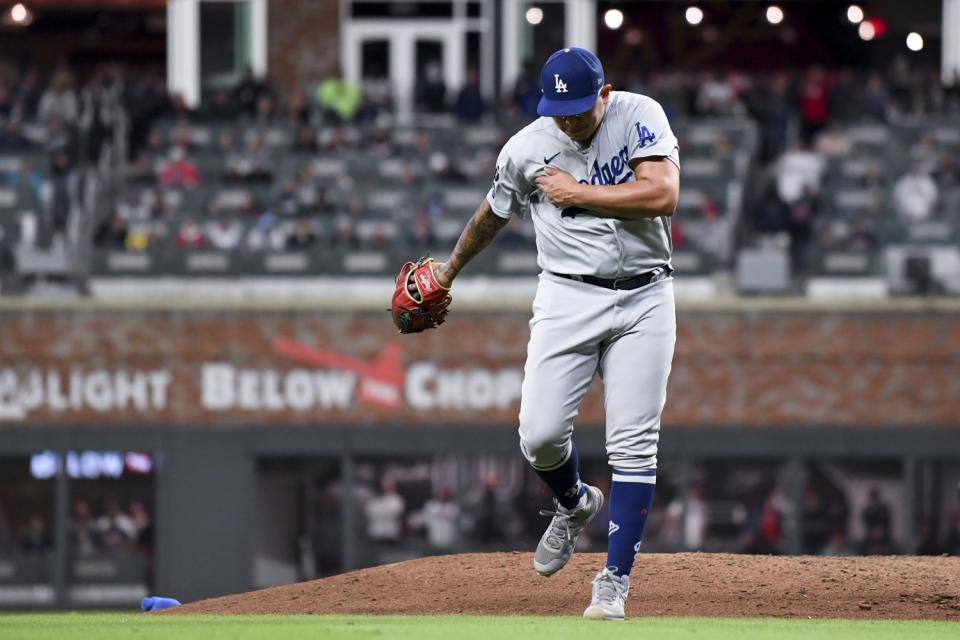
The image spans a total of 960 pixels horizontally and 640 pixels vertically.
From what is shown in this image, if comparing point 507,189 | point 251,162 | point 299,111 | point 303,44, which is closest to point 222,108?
point 299,111

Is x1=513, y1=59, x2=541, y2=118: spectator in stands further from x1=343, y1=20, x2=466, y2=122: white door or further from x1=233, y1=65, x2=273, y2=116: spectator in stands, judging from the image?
x1=233, y1=65, x2=273, y2=116: spectator in stands

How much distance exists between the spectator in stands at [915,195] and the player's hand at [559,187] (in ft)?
43.4

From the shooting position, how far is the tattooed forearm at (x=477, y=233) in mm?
6664

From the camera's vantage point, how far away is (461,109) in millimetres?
21219

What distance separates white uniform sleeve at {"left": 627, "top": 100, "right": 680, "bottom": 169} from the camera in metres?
6.34

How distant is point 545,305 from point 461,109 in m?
14.8

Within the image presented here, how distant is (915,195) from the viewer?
19.1m

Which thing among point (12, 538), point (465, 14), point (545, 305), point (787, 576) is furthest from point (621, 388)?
point (465, 14)

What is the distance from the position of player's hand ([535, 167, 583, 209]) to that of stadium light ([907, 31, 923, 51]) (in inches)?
778

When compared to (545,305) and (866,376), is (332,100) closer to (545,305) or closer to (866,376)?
(866,376)

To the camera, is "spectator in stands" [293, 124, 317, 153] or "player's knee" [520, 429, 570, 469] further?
"spectator in stands" [293, 124, 317, 153]

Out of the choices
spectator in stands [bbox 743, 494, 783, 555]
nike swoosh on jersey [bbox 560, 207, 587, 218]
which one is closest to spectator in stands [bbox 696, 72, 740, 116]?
spectator in stands [bbox 743, 494, 783, 555]

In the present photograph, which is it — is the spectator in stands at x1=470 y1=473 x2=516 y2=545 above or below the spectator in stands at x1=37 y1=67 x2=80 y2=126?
below

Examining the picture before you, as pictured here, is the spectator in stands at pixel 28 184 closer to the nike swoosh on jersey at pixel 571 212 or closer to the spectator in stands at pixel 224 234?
the spectator in stands at pixel 224 234
